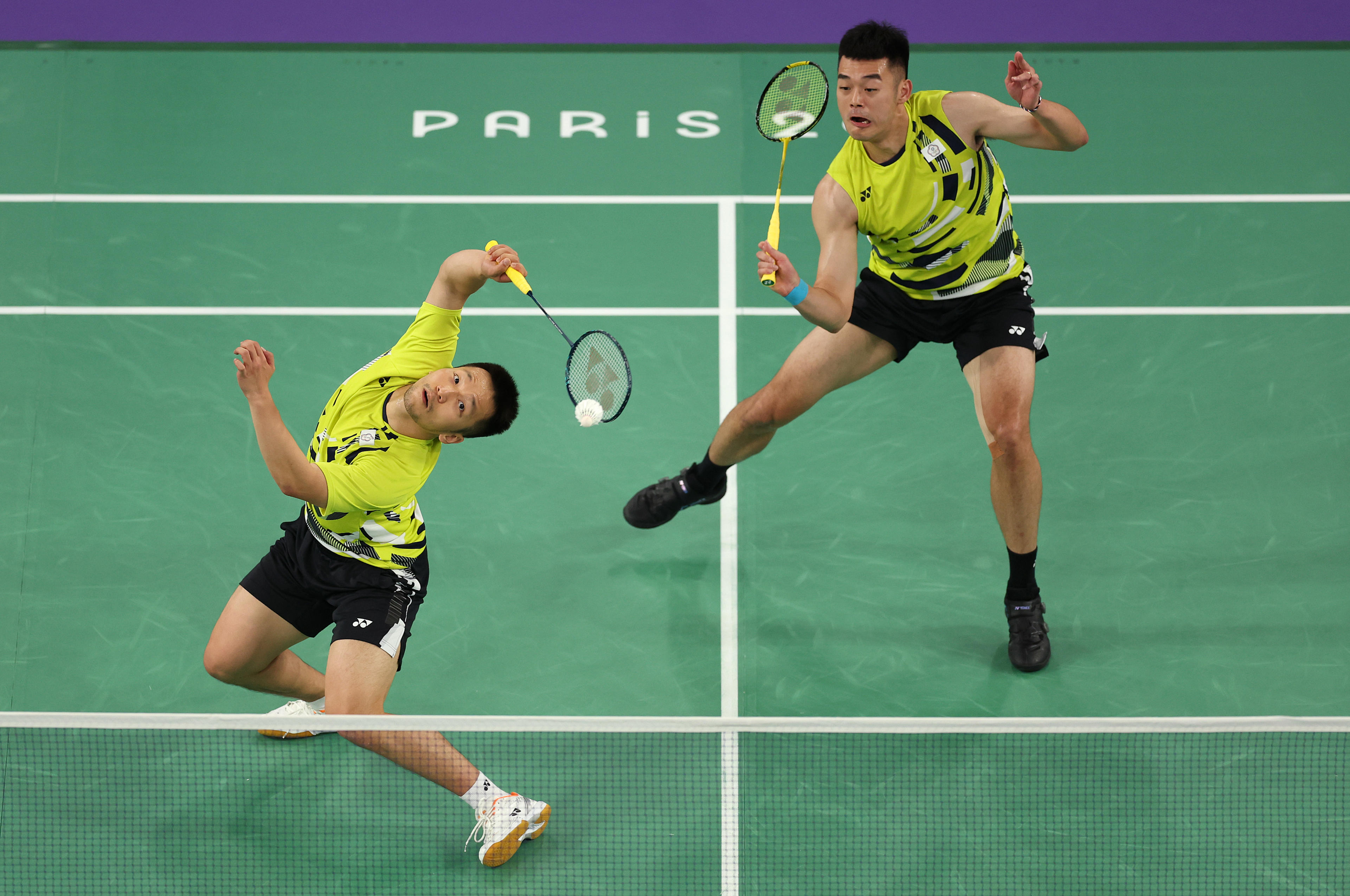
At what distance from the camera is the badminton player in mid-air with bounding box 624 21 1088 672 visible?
185 inches

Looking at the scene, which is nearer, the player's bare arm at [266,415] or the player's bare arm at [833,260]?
the player's bare arm at [266,415]

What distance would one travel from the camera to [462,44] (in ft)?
28.7

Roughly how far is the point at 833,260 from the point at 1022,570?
1478mm

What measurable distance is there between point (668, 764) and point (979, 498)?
2.08m

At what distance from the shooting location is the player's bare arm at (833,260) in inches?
182

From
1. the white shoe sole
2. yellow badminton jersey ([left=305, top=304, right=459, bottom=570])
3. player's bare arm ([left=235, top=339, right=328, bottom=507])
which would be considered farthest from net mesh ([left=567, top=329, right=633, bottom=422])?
the white shoe sole

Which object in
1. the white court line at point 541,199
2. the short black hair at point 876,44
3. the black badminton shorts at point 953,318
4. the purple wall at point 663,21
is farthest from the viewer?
the purple wall at point 663,21

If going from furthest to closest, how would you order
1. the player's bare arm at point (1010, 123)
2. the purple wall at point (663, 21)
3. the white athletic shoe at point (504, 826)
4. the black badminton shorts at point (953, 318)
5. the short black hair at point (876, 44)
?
the purple wall at point (663, 21) → the black badminton shorts at point (953, 318) → the player's bare arm at point (1010, 123) → the short black hair at point (876, 44) → the white athletic shoe at point (504, 826)

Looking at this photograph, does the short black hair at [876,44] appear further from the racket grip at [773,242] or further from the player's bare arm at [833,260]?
the racket grip at [773,242]

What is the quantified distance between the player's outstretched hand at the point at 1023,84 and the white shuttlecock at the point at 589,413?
5.88ft

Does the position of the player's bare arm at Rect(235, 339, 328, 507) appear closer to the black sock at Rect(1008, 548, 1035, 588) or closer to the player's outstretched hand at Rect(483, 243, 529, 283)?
the player's outstretched hand at Rect(483, 243, 529, 283)

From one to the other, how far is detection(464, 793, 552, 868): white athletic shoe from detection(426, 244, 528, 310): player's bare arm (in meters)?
1.73

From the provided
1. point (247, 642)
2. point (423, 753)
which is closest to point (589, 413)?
point (423, 753)

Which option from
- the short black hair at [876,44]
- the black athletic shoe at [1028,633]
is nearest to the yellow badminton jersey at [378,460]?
the short black hair at [876,44]
